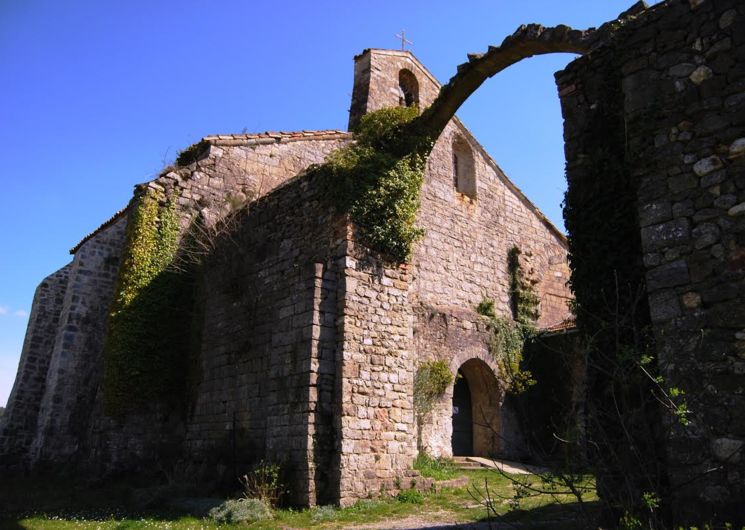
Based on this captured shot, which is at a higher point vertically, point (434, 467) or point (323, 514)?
point (434, 467)

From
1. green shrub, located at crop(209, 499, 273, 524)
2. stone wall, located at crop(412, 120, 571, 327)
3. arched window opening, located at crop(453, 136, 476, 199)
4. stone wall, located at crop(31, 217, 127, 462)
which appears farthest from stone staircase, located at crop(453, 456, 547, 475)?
stone wall, located at crop(31, 217, 127, 462)

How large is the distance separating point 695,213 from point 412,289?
923cm

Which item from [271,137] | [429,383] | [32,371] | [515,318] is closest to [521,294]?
[515,318]

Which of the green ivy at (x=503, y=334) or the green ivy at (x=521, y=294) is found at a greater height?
the green ivy at (x=521, y=294)

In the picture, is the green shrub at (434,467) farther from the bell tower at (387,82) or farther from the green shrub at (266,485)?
the bell tower at (387,82)

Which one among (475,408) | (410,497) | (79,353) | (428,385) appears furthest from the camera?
(475,408)

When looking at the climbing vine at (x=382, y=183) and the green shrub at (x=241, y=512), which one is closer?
the green shrub at (x=241, y=512)

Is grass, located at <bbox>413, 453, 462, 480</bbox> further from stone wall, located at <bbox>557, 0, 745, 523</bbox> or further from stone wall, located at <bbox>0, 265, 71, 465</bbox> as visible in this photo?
stone wall, located at <bbox>0, 265, 71, 465</bbox>

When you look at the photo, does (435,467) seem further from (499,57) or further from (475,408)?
(499,57)

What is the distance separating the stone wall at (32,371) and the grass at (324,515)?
6151mm

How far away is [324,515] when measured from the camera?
7.40m

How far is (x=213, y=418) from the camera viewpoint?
10531 millimetres

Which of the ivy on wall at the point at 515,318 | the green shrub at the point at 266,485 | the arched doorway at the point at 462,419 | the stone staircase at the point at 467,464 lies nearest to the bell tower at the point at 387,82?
the ivy on wall at the point at 515,318

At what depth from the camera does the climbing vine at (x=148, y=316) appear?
11.4 metres
